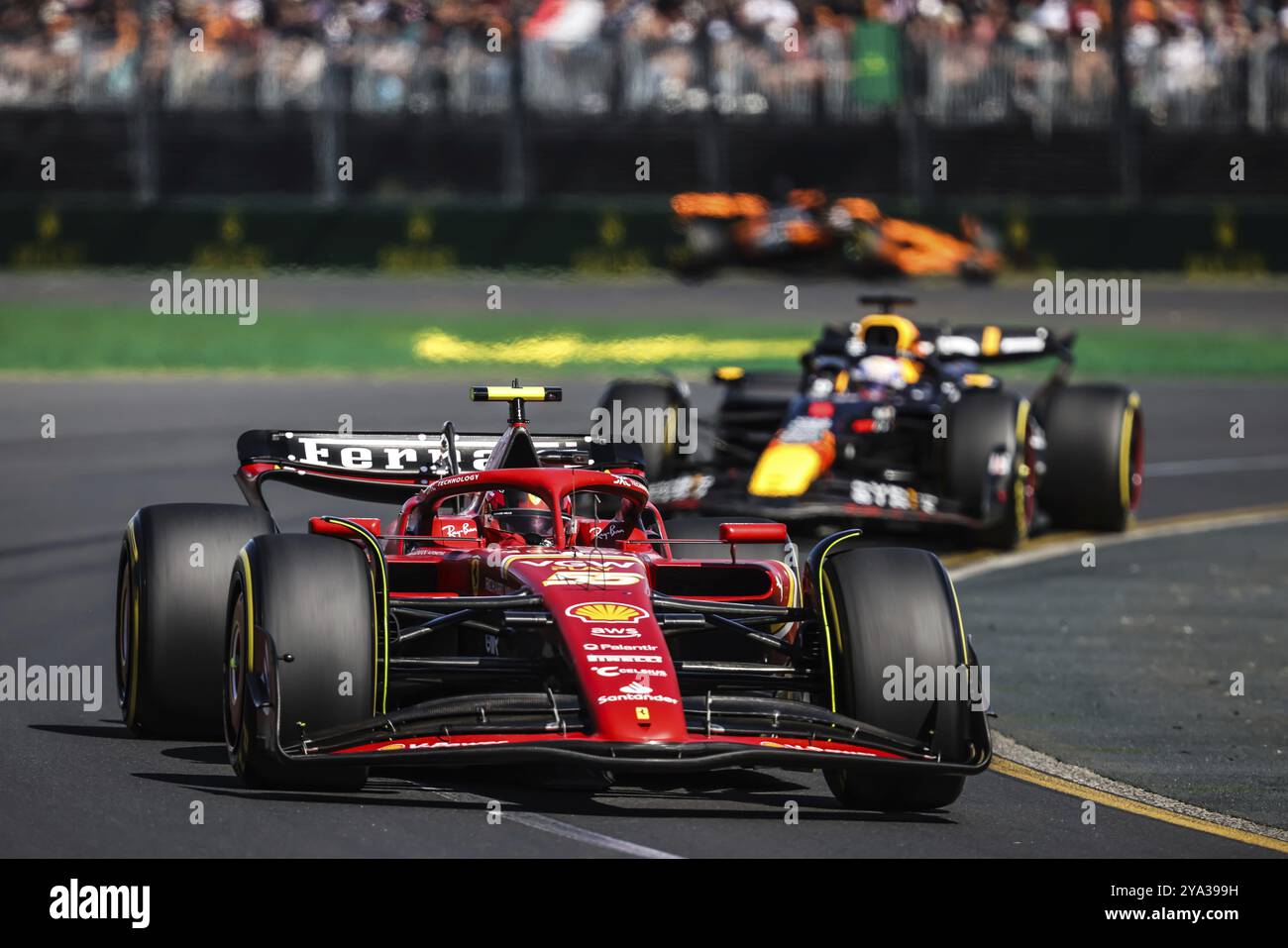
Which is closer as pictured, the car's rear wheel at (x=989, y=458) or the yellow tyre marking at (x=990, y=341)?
the car's rear wheel at (x=989, y=458)

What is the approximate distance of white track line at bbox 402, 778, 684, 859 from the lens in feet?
23.6

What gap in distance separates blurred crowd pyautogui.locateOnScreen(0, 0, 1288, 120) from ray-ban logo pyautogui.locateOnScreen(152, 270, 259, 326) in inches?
200

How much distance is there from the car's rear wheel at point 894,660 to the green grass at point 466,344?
68.3 feet

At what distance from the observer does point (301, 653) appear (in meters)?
7.59

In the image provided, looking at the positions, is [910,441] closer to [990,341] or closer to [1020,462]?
[1020,462]

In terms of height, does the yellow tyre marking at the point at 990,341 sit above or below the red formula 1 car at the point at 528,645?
above

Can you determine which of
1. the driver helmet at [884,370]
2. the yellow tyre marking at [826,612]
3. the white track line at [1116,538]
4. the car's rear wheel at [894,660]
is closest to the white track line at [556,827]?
the car's rear wheel at [894,660]

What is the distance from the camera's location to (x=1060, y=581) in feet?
48.5

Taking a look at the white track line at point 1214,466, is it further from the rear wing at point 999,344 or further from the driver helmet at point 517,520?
the driver helmet at point 517,520

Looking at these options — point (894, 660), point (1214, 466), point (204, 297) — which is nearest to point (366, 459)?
point (894, 660)

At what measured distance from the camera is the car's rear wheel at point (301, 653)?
297 inches

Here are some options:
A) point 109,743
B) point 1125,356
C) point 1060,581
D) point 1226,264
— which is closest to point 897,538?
point 1060,581

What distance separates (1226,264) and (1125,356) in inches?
236

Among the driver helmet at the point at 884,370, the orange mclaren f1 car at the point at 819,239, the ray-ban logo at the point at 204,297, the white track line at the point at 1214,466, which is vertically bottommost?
the white track line at the point at 1214,466
